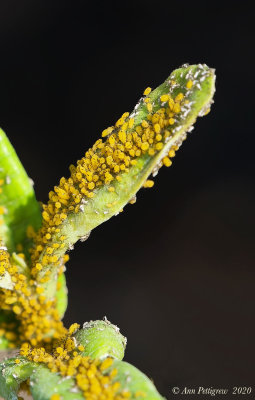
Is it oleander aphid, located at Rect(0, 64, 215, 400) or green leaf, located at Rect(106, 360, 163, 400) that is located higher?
oleander aphid, located at Rect(0, 64, 215, 400)

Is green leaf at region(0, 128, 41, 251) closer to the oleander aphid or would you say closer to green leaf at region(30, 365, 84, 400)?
the oleander aphid

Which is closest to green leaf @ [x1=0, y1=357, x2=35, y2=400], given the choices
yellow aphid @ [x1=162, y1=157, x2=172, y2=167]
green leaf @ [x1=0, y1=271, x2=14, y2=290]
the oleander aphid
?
the oleander aphid

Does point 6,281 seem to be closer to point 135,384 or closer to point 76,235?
point 76,235

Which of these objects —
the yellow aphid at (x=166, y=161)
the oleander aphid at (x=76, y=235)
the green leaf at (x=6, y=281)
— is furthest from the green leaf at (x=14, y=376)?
the yellow aphid at (x=166, y=161)

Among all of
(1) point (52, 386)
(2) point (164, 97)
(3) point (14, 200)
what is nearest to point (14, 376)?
(1) point (52, 386)

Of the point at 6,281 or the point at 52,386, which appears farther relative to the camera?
the point at 6,281

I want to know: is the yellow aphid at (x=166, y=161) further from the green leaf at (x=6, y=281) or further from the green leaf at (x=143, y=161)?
the green leaf at (x=6, y=281)

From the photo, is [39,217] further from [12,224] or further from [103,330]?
[103,330]

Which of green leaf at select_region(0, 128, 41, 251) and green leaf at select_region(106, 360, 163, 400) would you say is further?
green leaf at select_region(0, 128, 41, 251)

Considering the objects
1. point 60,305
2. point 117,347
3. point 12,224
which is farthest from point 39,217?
point 117,347

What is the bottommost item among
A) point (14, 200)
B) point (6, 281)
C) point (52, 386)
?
point (52, 386)
